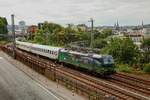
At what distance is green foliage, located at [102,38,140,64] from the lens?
141 ft

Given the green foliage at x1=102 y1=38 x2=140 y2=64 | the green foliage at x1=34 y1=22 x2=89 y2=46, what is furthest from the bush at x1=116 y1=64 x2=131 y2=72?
the green foliage at x1=34 y1=22 x2=89 y2=46

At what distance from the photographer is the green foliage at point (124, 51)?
42875 mm

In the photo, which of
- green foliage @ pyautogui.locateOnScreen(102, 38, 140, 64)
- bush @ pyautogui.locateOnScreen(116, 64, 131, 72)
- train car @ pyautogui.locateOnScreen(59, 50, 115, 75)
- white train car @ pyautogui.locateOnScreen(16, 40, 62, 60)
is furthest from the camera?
white train car @ pyautogui.locateOnScreen(16, 40, 62, 60)

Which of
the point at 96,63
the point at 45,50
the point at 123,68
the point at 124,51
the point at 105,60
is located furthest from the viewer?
the point at 45,50

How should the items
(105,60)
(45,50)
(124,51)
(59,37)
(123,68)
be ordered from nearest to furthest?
(105,60) → (123,68) → (124,51) → (45,50) → (59,37)

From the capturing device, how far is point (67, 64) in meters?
44.3

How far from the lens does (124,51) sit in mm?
42844

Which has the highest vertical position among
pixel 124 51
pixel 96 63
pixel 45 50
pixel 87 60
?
pixel 124 51

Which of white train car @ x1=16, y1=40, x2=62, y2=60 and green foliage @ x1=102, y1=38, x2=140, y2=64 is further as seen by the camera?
white train car @ x1=16, y1=40, x2=62, y2=60

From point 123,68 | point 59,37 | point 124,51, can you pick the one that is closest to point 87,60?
point 123,68

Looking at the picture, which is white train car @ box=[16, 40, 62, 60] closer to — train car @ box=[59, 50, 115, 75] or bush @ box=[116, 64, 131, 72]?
train car @ box=[59, 50, 115, 75]

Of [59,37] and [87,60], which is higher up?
[87,60]

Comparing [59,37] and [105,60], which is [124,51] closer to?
[105,60]

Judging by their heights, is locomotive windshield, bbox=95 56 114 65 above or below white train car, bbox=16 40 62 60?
above
